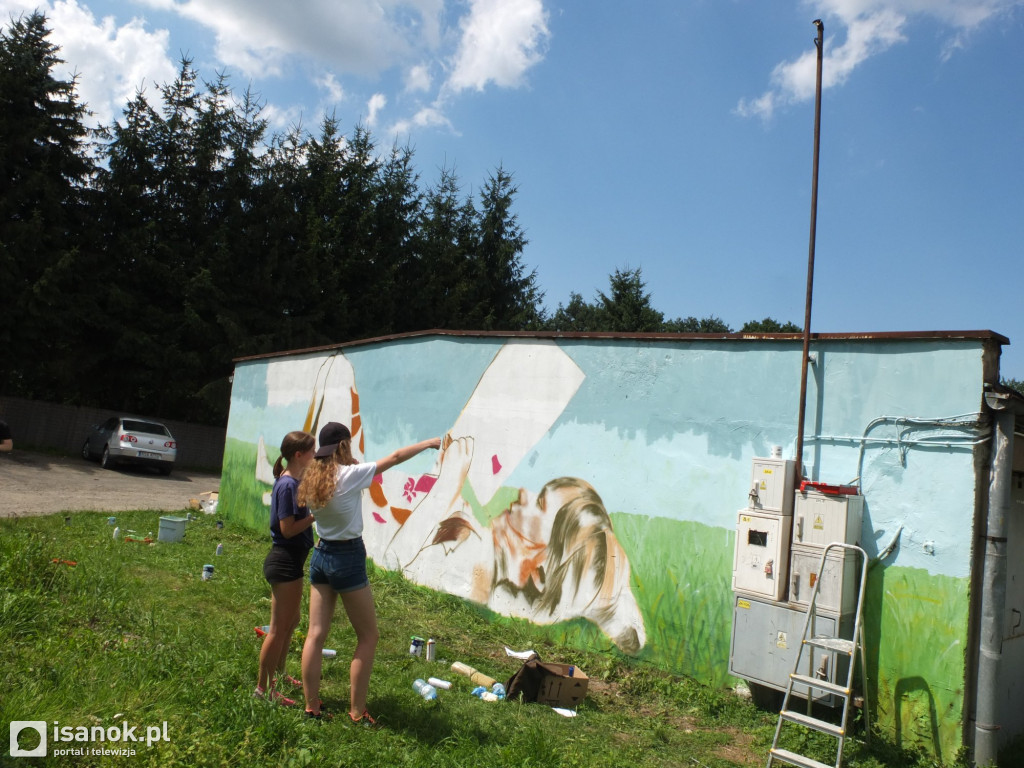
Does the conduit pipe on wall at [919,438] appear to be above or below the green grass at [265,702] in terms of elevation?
above

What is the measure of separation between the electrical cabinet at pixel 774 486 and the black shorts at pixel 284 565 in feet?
11.7

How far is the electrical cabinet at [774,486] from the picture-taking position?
5770 mm

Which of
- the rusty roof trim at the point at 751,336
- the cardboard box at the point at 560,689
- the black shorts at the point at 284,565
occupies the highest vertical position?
the rusty roof trim at the point at 751,336

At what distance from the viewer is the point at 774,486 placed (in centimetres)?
581

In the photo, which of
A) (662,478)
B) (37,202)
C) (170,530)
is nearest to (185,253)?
(37,202)

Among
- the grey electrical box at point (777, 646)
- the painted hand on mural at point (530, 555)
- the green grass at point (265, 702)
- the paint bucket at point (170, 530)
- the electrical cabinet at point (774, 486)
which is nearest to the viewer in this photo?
the green grass at point (265, 702)

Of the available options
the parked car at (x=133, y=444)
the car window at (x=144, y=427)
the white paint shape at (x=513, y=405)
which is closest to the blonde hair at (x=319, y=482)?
the white paint shape at (x=513, y=405)

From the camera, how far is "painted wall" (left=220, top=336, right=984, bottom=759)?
5.21 m

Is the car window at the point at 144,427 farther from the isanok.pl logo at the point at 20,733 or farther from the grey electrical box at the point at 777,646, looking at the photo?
the grey electrical box at the point at 777,646

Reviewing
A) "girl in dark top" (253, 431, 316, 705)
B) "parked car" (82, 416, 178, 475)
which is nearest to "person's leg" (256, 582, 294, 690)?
"girl in dark top" (253, 431, 316, 705)

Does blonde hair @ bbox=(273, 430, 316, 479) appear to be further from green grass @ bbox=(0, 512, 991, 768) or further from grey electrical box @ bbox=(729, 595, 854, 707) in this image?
grey electrical box @ bbox=(729, 595, 854, 707)

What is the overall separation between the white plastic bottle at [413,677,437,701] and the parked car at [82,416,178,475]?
53.2ft

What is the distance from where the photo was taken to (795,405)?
237 inches

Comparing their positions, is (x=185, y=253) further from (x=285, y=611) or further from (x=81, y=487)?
(x=285, y=611)
